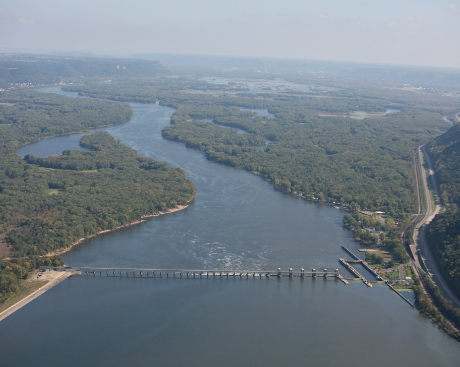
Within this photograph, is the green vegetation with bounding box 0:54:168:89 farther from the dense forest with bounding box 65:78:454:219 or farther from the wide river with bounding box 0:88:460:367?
the wide river with bounding box 0:88:460:367

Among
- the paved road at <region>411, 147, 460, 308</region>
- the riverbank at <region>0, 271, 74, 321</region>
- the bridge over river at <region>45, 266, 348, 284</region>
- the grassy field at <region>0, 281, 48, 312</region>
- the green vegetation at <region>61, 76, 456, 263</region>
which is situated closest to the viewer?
the riverbank at <region>0, 271, 74, 321</region>

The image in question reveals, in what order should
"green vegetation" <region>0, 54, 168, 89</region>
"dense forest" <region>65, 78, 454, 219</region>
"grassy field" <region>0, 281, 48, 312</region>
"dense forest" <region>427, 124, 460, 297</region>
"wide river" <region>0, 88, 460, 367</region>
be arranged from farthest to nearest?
1. "green vegetation" <region>0, 54, 168, 89</region>
2. "dense forest" <region>65, 78, 454, 219</region>
3. "dense forest" <region>427, 124, 460, 297</region>
4. "grassy field" <region>0, 281, 48, 312</region>
5. "wide river" <region>0, 88, 460, 367</region>

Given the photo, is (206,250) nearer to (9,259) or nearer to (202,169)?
(9,259)

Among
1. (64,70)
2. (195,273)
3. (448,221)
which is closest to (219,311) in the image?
(195,273)

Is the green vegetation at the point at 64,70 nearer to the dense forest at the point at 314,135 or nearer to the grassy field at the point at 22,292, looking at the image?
the dense forest at the point at 314,135

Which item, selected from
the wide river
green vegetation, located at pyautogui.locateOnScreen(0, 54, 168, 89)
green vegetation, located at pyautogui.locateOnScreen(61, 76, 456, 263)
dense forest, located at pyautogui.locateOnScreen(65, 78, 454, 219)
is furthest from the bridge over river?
green vegetation, located at pyautogui.locateOnScreen(0, 54, 168, 89)

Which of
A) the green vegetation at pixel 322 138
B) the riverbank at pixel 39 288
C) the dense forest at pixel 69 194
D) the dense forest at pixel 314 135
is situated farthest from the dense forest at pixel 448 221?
the riverbank at pixel 39 288

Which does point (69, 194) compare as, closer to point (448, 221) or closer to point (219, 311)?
point (219, 311)
